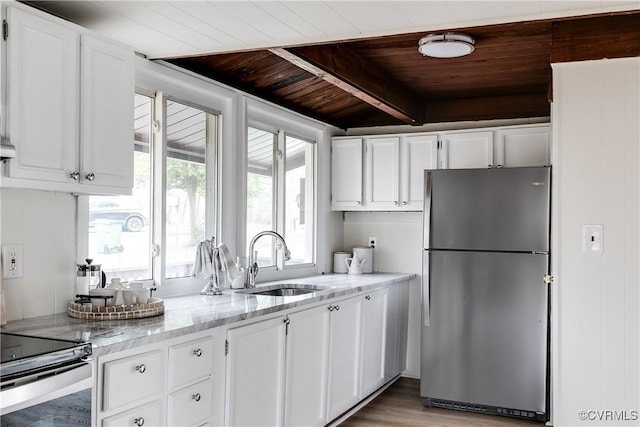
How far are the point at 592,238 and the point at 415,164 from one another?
2018 millimetres

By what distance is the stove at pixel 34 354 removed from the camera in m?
1.60

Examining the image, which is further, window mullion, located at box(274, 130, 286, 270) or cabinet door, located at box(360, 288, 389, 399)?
window mullion, located at box(274, 130, 286, 270)

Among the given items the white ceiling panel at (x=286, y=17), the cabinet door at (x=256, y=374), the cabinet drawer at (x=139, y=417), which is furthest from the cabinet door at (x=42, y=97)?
the cabinet door at (x=256, y=374)

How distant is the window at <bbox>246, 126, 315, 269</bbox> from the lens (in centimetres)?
410

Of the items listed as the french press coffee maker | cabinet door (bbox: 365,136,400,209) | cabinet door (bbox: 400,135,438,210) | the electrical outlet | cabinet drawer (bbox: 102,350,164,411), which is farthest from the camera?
the electrical outlet

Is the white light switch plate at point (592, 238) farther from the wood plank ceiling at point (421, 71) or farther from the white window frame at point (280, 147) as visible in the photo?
the white window frame at point (280, 147)

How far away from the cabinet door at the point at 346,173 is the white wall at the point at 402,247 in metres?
0.31

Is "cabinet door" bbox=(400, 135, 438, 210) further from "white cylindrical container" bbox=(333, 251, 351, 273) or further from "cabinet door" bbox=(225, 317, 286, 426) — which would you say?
"cabinet door" bbox=(225, 317, 286, 426)

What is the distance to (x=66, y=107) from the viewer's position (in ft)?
7.29

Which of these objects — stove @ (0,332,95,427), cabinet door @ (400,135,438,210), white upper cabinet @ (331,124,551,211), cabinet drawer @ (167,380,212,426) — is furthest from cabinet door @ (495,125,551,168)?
stove @ (0,332,95,427)

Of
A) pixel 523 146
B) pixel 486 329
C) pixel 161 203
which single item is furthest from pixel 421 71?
pixel 161 203

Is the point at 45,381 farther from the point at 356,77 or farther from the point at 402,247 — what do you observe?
the point at 402,247

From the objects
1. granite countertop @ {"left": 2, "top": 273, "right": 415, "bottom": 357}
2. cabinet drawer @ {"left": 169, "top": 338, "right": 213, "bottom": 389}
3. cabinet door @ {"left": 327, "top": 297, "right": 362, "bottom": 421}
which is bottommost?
cabinet door @ {"left": 327, "top": 297, "right": 362, "bottom": 421}

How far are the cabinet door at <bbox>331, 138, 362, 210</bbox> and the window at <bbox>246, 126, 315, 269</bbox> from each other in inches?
10.3
